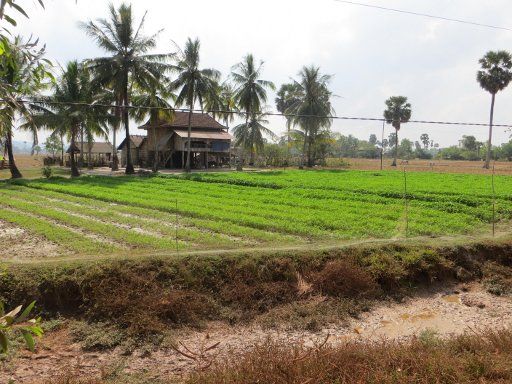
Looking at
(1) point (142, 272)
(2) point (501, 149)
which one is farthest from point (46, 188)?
(2) point (501, 149)

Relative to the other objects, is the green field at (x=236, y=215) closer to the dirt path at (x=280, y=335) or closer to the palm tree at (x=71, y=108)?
the dirt path at (x=280, y=335)

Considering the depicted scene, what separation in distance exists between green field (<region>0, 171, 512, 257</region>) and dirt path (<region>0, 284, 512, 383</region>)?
264 centimetres

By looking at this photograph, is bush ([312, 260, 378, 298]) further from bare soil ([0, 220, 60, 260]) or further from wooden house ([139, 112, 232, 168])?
wooden house ([139, 112, 232, 168])

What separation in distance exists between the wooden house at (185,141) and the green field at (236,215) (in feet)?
63.2

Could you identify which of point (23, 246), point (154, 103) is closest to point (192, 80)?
point (154, 103)

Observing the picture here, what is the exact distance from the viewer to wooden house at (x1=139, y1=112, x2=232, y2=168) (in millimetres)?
39844

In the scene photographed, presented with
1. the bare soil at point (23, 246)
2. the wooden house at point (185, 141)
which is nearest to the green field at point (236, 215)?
the bare soil at point (23, 246)

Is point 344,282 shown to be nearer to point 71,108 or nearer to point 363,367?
point 363,367

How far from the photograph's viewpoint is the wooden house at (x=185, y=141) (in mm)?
39844

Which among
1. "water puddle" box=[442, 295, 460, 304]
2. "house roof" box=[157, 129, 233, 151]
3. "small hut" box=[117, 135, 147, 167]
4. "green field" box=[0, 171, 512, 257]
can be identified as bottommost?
"water puddle" box=[442, 295, 460, 304]

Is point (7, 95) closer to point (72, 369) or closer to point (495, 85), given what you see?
point (72, 369)

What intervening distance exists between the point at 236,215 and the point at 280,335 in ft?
22.3

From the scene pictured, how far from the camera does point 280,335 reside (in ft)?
22.3

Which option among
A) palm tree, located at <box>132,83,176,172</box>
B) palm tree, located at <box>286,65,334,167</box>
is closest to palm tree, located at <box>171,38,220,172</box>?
palm tree, located at <box>132,83,176,172</box>
